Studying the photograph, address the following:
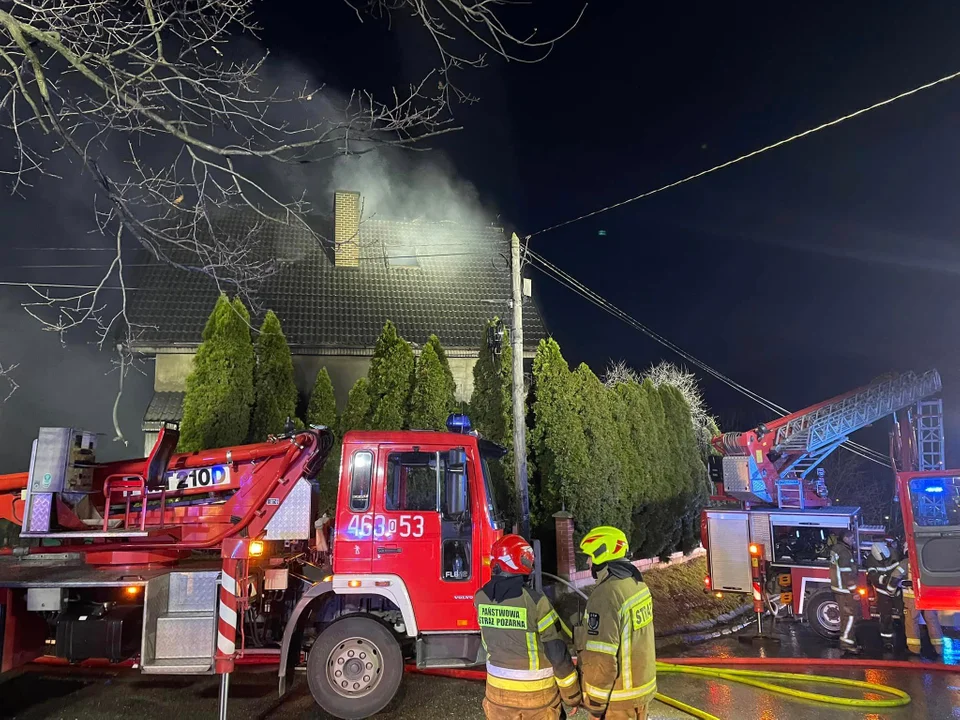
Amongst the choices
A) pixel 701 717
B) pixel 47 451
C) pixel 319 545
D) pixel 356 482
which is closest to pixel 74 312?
pixel 47 451

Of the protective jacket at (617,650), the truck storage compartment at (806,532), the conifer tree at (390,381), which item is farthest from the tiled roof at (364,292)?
the protective jacket at (617,650)

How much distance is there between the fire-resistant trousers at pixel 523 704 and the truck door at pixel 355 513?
214 cm

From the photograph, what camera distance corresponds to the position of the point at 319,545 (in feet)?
21.4

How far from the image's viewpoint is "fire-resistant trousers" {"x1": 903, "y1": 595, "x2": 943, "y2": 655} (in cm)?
782

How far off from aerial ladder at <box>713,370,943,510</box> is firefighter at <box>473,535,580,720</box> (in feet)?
27.2

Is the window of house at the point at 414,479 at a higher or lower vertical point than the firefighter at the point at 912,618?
higher

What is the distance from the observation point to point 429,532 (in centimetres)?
572

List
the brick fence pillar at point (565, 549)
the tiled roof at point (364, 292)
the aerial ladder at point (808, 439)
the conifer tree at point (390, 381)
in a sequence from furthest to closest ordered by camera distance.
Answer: the tiled roof at point (364, 292)
the conifer tree at point (390, 381)
the aerial ladder at point (808, 439)
the brick fence pillar at point (565, 549)

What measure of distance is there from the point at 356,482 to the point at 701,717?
344cm

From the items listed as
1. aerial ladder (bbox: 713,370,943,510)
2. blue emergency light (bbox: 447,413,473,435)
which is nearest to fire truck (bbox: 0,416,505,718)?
blue emergency light (bbox: 447,413,473,435)

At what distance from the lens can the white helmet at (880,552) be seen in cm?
859

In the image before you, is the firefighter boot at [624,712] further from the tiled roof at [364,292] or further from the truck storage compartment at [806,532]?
the tiled roof at [364,292]

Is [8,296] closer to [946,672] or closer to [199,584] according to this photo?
[199,584]

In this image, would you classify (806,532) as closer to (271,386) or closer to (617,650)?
(617,650)
